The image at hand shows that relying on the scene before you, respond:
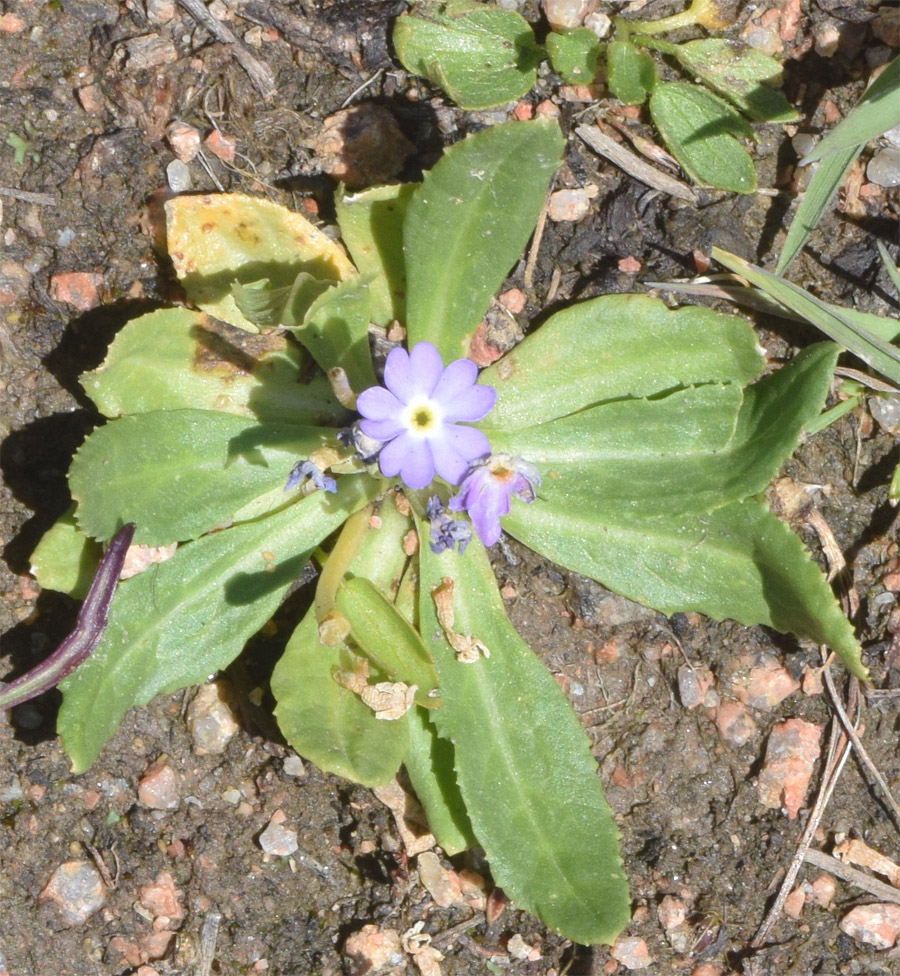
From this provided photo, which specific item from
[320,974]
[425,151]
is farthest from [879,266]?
[320,974]

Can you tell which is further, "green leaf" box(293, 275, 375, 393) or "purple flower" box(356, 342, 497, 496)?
"green leaf" box(293, 275, 375, 393)

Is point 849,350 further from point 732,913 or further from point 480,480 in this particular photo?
point 732,913

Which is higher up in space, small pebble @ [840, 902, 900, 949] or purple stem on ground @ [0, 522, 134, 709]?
purple stem on ground @ [0, 522, 134, 709]

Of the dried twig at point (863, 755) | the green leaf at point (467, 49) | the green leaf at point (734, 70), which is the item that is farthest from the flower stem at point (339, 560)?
the green leaf at point (734, 70)

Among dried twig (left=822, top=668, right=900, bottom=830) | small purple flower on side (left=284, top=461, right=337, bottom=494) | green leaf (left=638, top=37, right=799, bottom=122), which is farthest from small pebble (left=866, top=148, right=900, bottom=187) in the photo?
small purple flower on side (left=284, top=461, right=337, bottom=494)

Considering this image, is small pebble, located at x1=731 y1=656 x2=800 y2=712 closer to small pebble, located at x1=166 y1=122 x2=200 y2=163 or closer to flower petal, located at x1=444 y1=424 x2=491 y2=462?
flower petal, located at x1=444 y1=424 x2=491 y2=462

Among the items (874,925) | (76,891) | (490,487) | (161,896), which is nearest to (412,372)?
(490,487)

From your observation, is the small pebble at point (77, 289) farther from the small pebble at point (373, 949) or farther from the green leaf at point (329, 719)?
the small pebble at point (373, 949)
